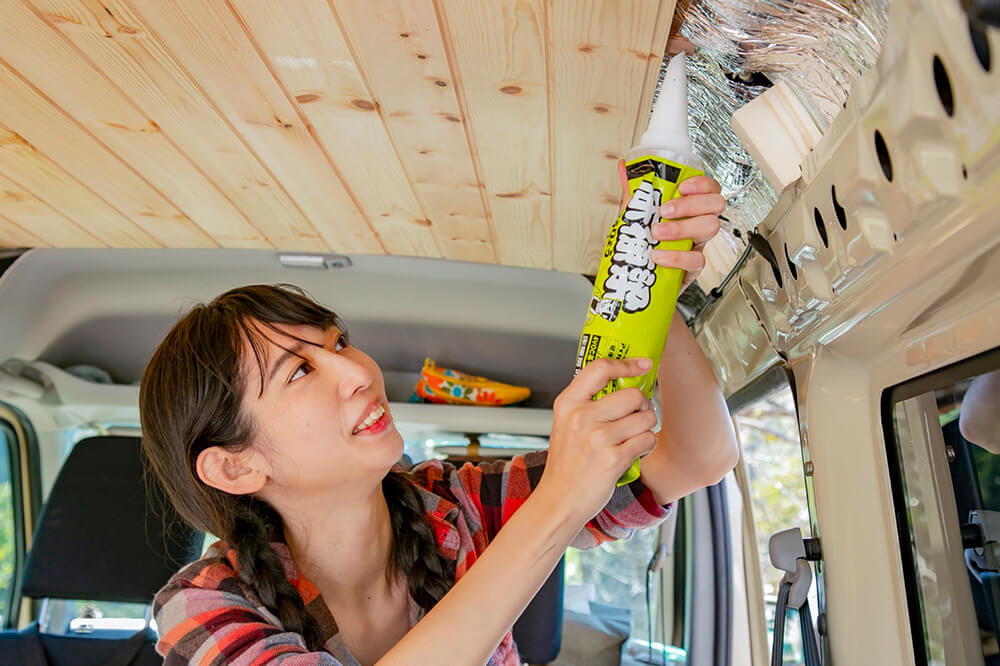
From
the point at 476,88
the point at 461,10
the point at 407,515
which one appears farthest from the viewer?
the point at 407,515

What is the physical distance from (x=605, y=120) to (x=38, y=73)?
95 cm

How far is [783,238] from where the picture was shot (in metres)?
1.19

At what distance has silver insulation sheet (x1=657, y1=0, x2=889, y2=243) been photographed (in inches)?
40.0

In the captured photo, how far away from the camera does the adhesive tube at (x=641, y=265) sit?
40.4 inches

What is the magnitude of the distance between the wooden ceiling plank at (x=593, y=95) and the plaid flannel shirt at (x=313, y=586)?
56cm

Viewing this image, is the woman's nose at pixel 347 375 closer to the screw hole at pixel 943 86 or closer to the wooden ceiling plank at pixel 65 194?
the wooden ceiling plank at pixel 65 194

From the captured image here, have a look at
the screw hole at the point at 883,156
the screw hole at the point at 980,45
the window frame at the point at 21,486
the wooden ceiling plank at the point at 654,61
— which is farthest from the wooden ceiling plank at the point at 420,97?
the window frame at the point at 21,486

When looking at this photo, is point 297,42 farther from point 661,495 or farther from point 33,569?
point 33,569

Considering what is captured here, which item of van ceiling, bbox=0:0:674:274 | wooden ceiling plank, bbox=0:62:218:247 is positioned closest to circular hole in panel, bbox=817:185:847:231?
van ceiling, bbox=0:0:674:274

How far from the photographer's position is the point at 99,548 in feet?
8.07

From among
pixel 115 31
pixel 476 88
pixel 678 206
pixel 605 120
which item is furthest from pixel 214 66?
pixel 678 206

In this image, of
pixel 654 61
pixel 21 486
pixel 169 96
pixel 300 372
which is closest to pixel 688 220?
pixel 654 61

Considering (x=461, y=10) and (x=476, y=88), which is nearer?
(x=461, y=10)

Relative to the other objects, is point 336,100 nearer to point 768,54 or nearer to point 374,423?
point 374,423
